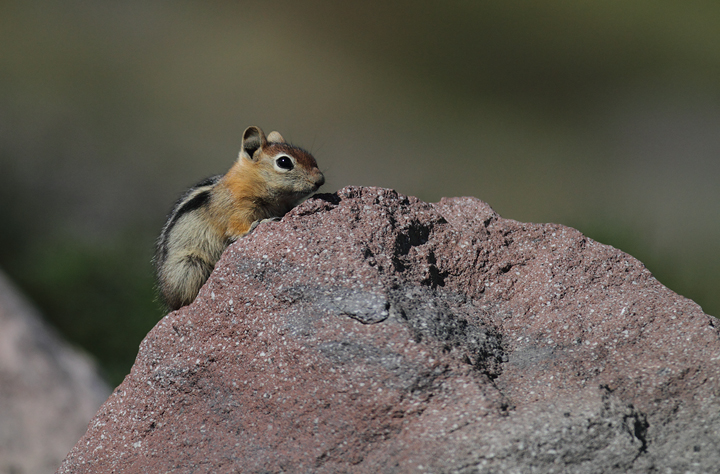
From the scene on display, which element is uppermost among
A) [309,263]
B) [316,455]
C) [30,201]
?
[30,201]

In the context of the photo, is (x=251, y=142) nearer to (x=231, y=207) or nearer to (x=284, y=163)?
(x=284, y=163)

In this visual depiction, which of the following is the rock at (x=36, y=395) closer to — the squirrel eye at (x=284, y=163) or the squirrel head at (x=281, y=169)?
the squirrel head at (x=281, y=169)

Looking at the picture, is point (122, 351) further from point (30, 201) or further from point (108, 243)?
point (30, 201)

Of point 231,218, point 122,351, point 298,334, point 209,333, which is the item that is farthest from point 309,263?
point 122,351

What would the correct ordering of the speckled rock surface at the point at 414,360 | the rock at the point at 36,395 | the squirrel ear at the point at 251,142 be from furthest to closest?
the rock at the point at 36,395
the squirrel ear at the point at 251,142
the speckled rock surface at the point at 414,360

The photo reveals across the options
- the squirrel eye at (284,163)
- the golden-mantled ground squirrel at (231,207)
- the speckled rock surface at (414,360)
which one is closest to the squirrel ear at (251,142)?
the golden-mantled ground squirrel at (231,207)

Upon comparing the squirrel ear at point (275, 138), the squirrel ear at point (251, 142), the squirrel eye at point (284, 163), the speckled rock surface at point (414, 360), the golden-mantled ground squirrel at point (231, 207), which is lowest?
the speckled rock surface at point (414, 360)

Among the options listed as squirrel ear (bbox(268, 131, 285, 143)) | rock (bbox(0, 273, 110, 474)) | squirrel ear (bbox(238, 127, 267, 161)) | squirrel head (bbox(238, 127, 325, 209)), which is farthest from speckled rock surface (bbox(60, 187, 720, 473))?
rock (bbox(0, 273, 110, 474))

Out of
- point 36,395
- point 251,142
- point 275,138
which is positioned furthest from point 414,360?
point 36,395
